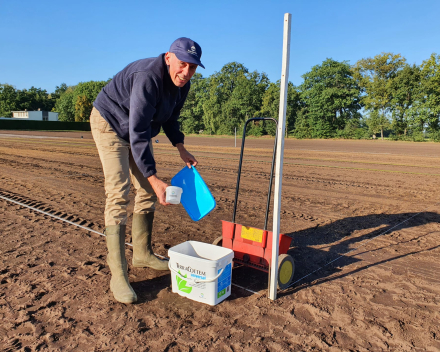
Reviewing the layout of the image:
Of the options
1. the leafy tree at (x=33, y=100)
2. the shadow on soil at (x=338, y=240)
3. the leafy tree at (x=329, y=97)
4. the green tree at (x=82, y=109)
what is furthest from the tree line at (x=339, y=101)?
the leafy tree at (x=33, y=100)

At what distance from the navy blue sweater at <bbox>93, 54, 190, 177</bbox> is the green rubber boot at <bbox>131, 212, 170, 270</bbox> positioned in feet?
2.84

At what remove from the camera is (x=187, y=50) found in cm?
253

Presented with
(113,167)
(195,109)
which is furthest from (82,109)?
(113,167)

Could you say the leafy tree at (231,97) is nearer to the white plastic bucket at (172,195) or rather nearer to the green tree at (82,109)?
the green tree at (82,109)

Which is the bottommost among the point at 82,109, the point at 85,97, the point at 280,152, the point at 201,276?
the point at 201,276

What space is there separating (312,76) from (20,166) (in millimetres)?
45038

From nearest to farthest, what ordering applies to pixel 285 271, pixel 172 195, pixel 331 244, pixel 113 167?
pixel 172 195
pixel 113 167
pixel 285 271
pixel 331 244

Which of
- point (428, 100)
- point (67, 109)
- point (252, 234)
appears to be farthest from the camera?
point (67, 109)

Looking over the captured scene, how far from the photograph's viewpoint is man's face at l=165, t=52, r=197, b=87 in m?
2.60

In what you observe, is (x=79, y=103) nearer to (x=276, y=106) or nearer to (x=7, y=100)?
(x=7, y=100)

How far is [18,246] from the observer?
12.9 ft

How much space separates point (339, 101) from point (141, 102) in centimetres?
4806

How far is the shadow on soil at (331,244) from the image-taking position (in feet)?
10.8

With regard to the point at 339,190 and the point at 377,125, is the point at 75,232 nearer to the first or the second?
the point at 339,190
